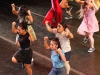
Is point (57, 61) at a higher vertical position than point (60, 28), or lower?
lower

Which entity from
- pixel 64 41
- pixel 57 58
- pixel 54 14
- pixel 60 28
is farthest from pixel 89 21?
pixel 57 58

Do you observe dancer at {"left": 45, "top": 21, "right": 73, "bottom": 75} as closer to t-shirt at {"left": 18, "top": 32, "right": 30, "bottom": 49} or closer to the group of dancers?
the group of dancers

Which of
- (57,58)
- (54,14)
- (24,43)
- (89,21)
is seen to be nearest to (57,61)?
(57,58)

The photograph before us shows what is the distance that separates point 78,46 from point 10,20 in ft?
6.78

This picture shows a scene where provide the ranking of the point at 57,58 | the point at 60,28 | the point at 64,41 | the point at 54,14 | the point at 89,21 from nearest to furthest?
the point at 57,58
the point at 60,28
the point at 64,41
the point at 89,21
the point at 54,14

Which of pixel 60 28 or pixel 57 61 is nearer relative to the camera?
pixel 57 61

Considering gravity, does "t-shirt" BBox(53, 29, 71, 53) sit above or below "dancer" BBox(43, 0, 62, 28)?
below

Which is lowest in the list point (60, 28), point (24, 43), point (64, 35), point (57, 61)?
point (57, 61)

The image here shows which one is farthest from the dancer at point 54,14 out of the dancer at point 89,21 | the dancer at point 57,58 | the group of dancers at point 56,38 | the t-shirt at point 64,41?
the dancer at point 57,58

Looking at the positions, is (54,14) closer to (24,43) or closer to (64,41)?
(64,41)

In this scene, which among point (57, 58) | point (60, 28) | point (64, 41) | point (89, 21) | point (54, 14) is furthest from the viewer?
point (54, 14)

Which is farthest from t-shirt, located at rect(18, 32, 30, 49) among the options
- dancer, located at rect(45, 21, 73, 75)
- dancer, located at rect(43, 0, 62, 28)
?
dancer, located at rect(43, 0, 62, 28)

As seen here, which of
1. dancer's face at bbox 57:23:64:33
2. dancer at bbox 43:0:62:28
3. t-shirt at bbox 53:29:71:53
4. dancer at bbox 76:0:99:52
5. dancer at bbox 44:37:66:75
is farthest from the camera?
dancer at bbox 43:0:62:28

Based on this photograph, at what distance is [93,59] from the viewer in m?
4.52
